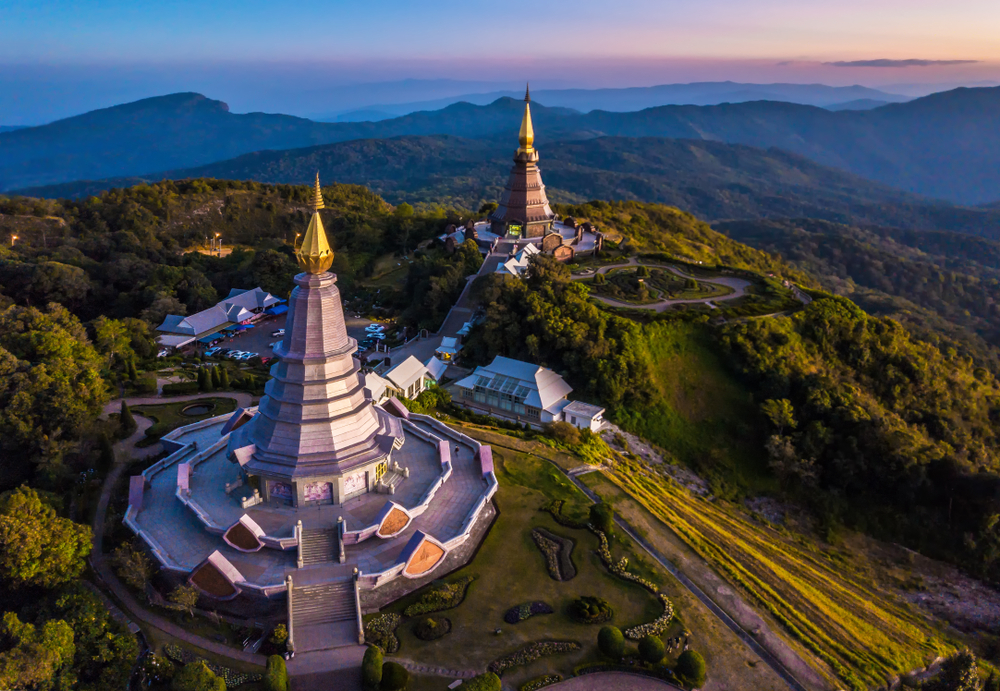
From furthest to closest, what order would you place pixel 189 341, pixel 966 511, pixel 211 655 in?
pixel 189 341 → pixel 966 511 → pixel 211 655

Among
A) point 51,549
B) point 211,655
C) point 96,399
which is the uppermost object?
point 96,399

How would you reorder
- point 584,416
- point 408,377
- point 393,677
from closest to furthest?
point 393,677 < point 584,416 < point 408,377

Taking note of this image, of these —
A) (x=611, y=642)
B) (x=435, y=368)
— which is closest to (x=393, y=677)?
(x=611, y=642)

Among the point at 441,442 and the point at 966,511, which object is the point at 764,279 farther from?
the point at 441,442

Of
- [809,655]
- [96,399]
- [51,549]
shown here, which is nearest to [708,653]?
[809,655]

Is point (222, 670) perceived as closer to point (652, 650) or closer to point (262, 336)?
point (652, 650)

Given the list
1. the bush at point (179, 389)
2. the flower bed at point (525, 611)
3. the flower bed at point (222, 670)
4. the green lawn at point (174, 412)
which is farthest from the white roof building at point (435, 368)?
the flower bed at point (222, 670)
